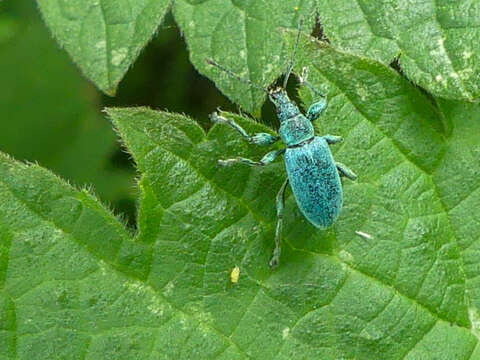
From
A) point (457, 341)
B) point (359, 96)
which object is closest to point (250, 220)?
point (359, 96)

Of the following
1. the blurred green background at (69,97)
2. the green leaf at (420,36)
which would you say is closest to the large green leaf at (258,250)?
the green leaf at (420,36)

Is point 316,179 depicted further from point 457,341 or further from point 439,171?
point 457,341

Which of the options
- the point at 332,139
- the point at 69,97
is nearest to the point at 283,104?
the point at 332,139

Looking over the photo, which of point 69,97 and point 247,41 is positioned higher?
point 247,41

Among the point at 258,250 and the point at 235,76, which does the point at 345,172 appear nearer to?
the point at 258,250

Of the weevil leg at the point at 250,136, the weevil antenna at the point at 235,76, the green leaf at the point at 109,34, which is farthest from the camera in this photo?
the green leaf at the point at 109,34

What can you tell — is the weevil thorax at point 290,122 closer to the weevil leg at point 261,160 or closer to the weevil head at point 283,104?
the weevil head at point 283,104
